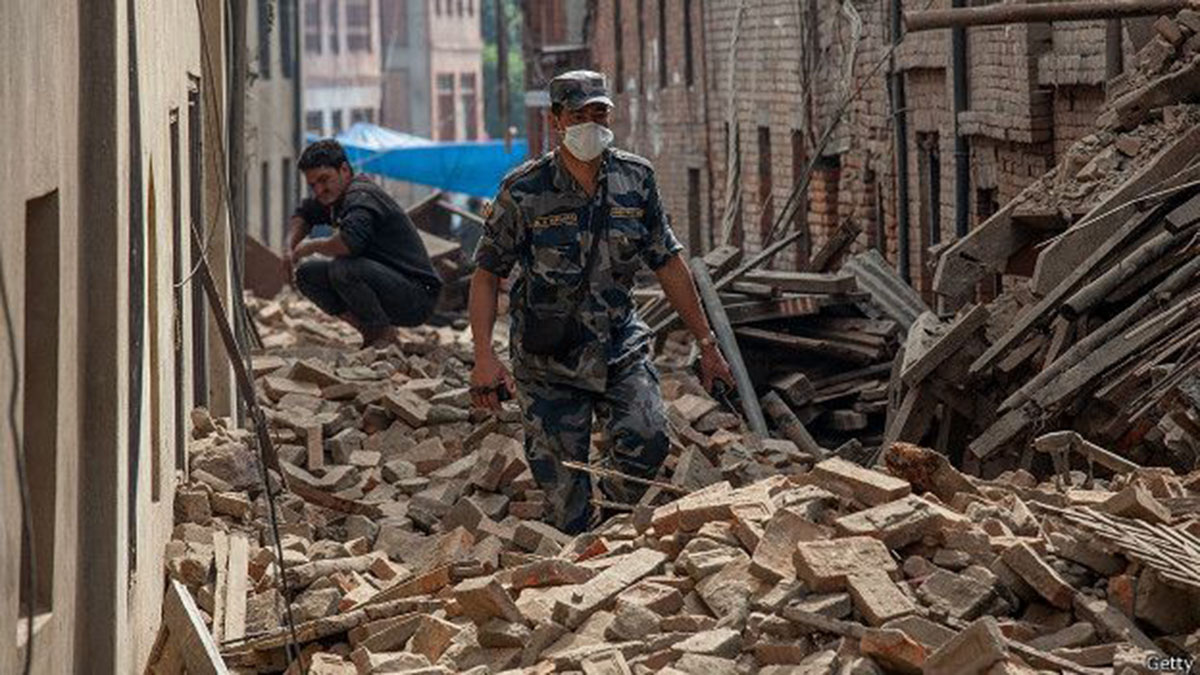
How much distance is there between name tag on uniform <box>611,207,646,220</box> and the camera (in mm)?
11305

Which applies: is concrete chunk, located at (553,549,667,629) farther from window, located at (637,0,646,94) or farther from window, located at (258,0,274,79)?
window, located at (258,0,274,79)

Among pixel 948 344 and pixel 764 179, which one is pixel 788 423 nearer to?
pixel 948 344

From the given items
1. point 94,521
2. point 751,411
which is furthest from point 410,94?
point 94,521

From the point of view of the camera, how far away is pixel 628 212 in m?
11.3

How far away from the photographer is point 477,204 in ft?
192

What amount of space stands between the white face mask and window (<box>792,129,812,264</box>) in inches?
638

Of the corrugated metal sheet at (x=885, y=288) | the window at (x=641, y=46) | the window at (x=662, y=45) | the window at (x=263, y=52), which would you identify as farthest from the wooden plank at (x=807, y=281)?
the window at (x=263, y=52)

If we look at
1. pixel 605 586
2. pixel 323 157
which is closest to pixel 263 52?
pixel 323 157

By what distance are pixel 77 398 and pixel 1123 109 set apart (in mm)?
7666

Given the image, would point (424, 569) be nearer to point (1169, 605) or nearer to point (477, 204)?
point (1169, 605)

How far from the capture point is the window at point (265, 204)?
1822 inches

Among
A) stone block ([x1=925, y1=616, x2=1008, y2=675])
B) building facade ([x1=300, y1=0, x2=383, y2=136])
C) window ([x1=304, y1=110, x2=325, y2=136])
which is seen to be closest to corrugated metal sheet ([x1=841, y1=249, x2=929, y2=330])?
stone block ([x1=925, y1=616, x2=1008, y2=675])

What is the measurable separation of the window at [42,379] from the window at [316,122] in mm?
68157

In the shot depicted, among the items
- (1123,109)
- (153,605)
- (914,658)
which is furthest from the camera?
(1123,109)
